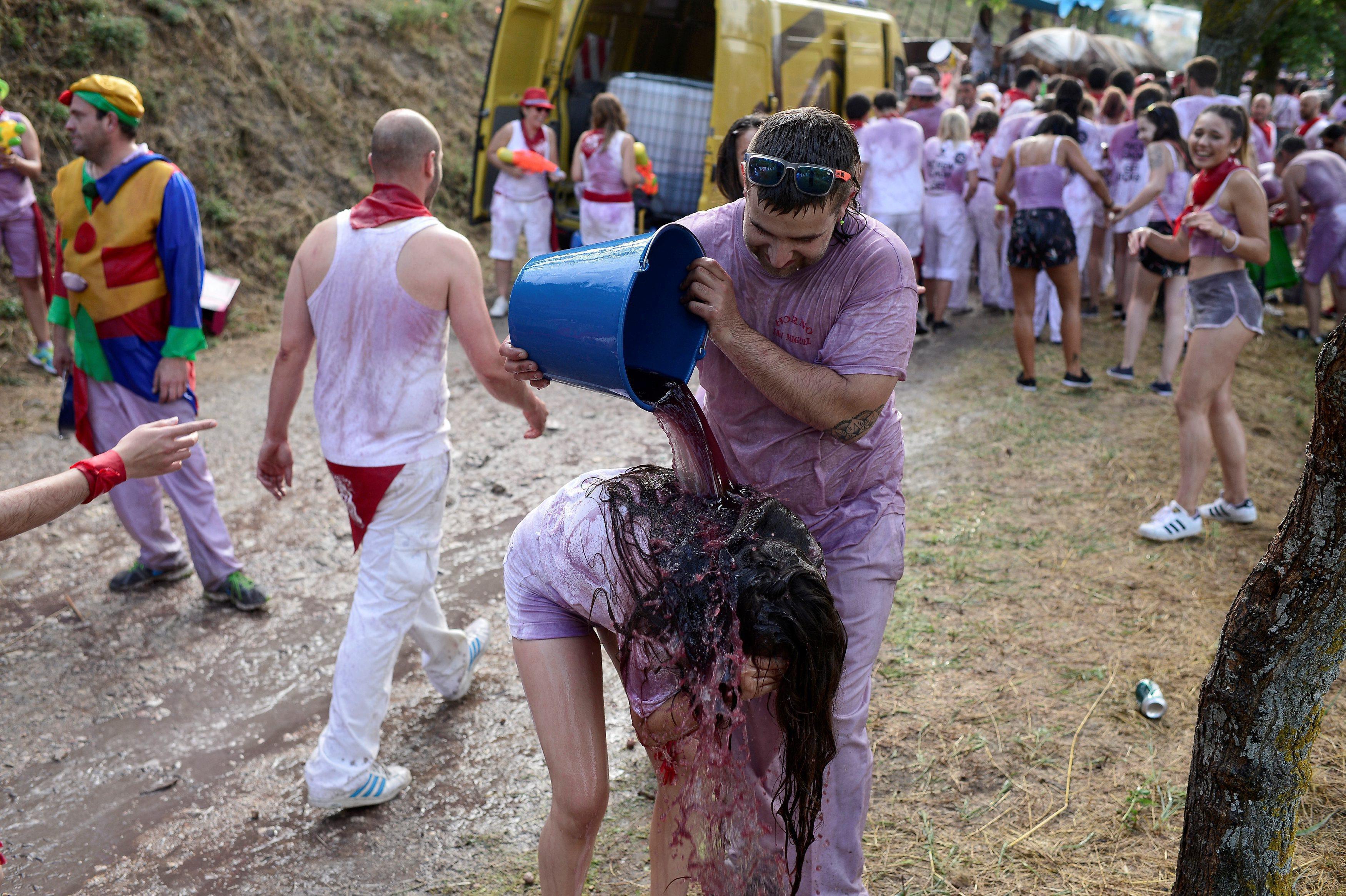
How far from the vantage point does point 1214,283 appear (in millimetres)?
4570

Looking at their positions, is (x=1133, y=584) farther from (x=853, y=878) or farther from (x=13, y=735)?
(x=13, y=735)

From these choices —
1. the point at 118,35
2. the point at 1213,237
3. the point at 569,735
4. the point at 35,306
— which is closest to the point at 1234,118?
the point at 1213,237

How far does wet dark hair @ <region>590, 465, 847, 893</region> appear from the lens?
68.9 inches

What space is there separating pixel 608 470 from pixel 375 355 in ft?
3.91

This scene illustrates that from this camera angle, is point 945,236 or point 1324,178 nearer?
point 1324,178

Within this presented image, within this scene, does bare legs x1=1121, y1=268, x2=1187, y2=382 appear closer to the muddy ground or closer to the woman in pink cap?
the muddy ground

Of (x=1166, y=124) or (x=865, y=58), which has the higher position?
(x=865, y=58)

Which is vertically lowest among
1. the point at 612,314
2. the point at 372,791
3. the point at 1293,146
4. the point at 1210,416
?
the point at 372,791

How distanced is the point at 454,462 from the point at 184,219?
2113mm

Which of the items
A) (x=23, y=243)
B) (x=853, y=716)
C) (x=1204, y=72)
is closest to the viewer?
(x=853, y=716)

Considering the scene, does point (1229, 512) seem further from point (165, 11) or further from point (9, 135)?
point (165, 11)

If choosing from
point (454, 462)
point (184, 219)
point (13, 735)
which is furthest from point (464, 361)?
point (13, 735)

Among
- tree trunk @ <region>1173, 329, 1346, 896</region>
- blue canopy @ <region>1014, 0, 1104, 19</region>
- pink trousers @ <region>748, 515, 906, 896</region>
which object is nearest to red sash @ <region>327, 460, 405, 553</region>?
pink trousers @ <region>748, 515, 906, 896</region>

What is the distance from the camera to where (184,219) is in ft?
13.2
